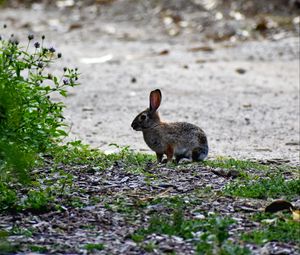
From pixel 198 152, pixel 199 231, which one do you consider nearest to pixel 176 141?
Result: pixel 198 152

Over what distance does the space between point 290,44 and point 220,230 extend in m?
11.5

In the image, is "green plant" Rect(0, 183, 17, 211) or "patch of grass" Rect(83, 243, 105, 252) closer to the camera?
"patch of grass" Rect(83, 243, 105, 252)

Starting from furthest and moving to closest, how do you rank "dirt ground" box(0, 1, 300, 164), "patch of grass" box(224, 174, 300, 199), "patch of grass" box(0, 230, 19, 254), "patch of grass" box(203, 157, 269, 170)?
"dirt ground" box(0, 1, 300, 164) → "patch of grass" box(203, 157, 269, 170) → "patch of grass" box(224, 174, 300, 199) → "patch of grass" box(0, 230, 19, 254)

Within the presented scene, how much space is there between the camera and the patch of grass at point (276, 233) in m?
6.46

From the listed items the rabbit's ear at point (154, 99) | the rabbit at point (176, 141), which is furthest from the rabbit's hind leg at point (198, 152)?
the rabbit's ear at point (154, 99)

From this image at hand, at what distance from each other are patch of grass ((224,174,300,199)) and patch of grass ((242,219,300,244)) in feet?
2.32

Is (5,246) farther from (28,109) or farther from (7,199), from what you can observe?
(28,109)

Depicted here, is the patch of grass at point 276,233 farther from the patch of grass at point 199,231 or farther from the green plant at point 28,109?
the green plant at point 28,109

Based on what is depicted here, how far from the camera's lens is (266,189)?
24.9 ft

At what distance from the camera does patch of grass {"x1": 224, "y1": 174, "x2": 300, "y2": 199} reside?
7.48 m

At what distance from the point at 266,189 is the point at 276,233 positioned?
1.08 meters

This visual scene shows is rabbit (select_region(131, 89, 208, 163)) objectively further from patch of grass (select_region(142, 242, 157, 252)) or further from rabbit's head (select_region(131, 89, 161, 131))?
patch of grass (select_region(142, 242, 157, 252))

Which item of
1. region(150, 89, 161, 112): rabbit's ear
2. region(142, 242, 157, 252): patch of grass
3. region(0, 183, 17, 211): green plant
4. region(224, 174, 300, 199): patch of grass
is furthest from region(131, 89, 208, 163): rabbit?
region(142, 242, 157, 252): patch of grass

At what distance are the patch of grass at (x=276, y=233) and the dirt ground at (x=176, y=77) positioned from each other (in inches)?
136
